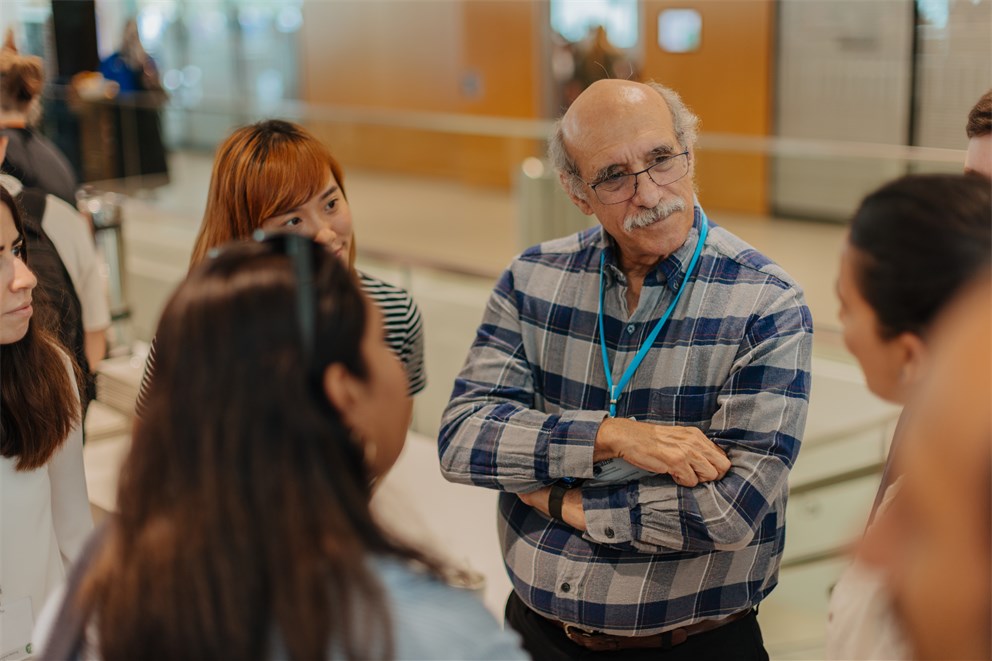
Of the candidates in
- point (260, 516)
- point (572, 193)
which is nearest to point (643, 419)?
point (572, 193)

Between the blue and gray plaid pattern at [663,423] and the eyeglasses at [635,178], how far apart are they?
0.40ft

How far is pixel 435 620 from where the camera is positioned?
1148 mm

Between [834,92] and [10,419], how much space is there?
808cm

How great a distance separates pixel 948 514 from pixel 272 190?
1661 mm

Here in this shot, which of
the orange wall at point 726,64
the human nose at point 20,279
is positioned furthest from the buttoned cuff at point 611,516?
the orange wall at point 726,64

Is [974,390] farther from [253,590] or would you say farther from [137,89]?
[137,89]

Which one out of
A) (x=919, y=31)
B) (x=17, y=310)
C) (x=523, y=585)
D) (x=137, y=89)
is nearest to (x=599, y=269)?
(x=523, y=585)

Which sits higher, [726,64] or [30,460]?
[726,64]

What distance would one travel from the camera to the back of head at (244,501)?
1.12m

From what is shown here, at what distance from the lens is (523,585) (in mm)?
2115

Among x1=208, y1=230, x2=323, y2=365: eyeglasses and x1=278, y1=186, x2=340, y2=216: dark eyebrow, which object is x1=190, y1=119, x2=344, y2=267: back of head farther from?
x1=208, y1=230, x2=323, y2=365: eyeglasses

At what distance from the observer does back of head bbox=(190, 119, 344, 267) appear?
238 centimetres

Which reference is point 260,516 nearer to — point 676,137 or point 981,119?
point 676,137

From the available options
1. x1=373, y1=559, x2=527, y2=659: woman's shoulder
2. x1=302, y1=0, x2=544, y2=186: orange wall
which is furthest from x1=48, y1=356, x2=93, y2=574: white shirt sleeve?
x1=302, y1=0, x2=544, y2=186: orange wall
